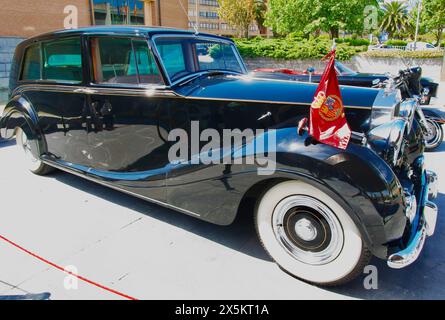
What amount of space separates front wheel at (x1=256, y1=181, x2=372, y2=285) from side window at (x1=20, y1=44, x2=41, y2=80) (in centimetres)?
310

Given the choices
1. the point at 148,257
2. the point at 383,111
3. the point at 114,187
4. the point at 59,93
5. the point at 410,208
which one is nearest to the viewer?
the point at 410,208

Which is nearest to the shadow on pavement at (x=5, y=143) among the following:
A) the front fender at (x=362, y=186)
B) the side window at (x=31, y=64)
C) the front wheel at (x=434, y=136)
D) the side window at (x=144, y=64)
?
the side window at (x=31, y=64)

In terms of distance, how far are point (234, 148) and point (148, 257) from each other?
1099 millimetres

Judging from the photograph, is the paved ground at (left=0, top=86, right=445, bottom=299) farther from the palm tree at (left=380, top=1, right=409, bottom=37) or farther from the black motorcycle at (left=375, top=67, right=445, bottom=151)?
the palm tree at (left=380, top=1, right=409, bottom=37)

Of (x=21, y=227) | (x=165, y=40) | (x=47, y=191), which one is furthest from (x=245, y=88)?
(x=47, y=191)

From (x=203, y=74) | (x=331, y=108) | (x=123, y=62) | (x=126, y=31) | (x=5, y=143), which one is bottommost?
(x=5, y=143)

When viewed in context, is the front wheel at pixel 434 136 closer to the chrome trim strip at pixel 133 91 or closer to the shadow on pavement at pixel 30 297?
the chrome trim strip at pixel 133 91

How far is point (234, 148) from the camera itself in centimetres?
253

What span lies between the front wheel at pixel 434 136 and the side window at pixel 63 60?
5141 millimetres

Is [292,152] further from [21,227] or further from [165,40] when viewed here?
[21,227]

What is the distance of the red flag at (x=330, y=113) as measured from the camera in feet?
6.68

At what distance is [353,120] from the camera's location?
2361 millimetres

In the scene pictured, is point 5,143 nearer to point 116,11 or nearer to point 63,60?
point 63,60

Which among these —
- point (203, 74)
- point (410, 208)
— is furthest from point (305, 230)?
point (203, 74)
